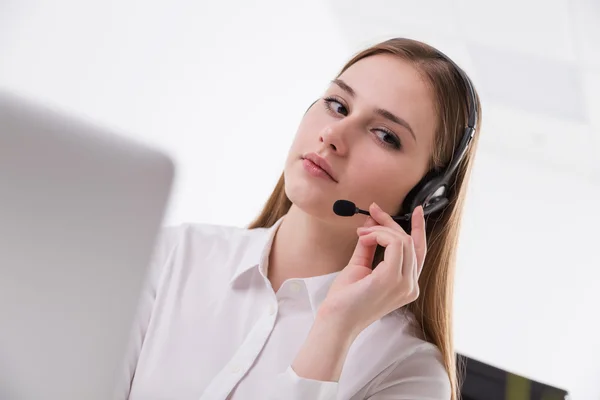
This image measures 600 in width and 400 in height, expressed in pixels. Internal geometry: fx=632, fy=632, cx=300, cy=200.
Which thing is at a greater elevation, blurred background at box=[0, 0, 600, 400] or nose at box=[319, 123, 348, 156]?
nose at box=[319, 123, 348, 156]

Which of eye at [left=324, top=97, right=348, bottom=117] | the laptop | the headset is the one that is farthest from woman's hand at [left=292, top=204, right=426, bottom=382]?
the laptop

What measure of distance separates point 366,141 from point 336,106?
107mm

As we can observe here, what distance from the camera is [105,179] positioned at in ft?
1.13

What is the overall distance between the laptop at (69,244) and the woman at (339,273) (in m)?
0.62

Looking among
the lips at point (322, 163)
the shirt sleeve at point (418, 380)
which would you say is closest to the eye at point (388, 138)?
the lips at point (322, 163)

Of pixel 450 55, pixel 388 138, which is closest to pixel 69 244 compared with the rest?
pixel 388 138

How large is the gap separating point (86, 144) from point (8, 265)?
8cm

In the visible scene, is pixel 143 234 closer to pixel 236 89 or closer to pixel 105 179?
pixel 105 179

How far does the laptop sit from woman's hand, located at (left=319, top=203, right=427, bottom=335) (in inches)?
25.3

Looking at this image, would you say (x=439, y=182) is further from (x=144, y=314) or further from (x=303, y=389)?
(x=144, y=314)

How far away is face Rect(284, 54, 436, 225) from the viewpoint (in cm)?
109

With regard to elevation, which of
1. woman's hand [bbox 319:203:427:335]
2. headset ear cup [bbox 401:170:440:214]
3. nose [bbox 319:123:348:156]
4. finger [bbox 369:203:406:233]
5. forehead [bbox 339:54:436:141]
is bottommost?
woman's hand [bbox 319:203:427:335]

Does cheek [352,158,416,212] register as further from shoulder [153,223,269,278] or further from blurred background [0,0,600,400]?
blurred background [0,0,600,400]

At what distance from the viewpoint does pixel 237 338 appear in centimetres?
113
